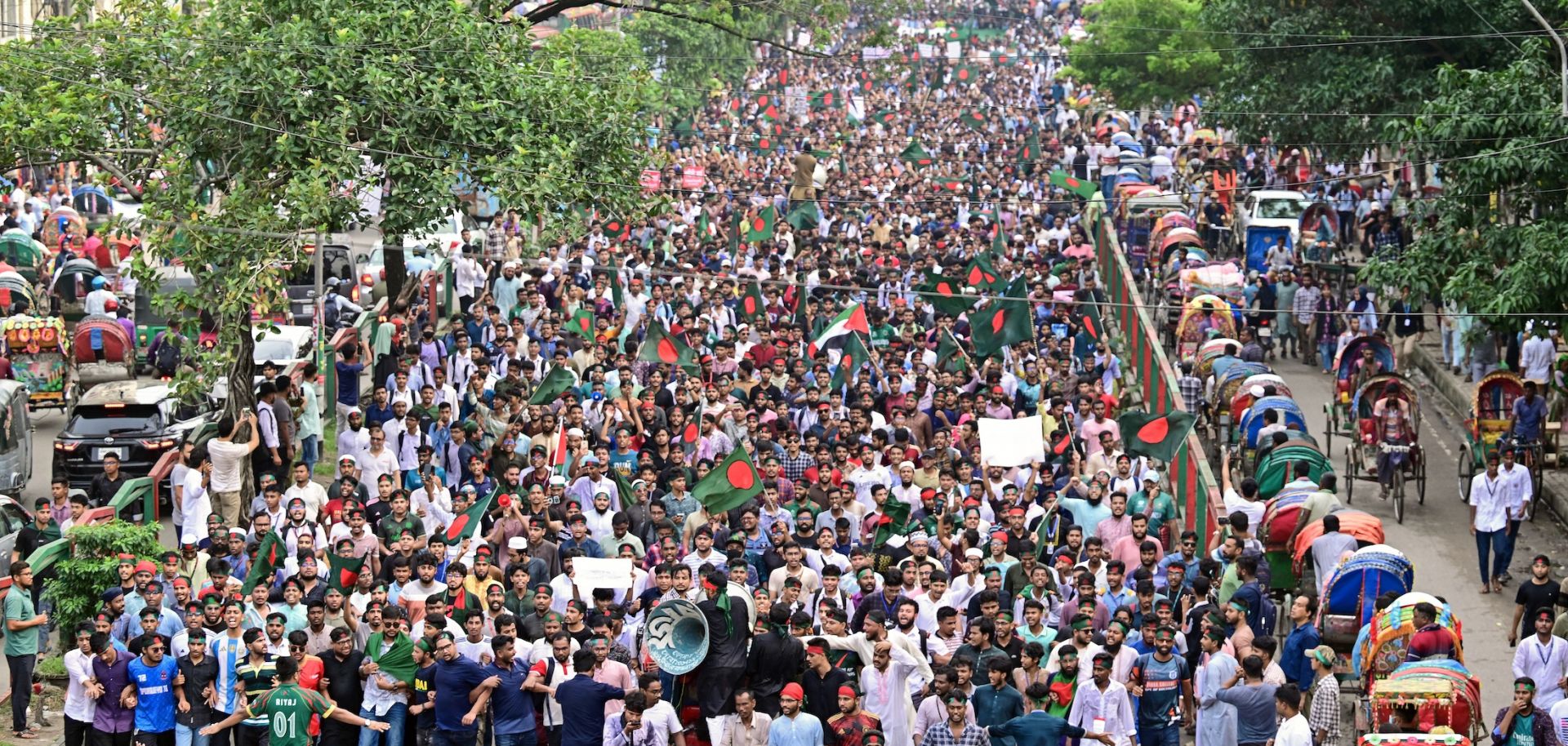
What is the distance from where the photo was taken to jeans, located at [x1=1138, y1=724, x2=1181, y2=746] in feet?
53.3

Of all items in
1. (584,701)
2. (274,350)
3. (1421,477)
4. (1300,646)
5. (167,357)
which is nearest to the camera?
(584,701)

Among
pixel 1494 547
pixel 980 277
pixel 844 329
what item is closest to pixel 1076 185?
pixel 980 277

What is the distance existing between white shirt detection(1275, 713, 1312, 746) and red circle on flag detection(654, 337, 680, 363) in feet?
36.7

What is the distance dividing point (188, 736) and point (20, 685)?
7.50ft

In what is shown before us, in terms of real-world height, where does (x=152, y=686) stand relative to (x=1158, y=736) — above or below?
below

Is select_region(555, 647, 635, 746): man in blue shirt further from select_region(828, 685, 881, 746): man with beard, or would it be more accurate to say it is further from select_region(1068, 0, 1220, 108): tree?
select_region(1068, 0, 1220, 108): tree

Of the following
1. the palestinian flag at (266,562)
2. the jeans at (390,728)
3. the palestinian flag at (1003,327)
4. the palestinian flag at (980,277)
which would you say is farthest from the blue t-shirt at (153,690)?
the palestinian flag at (980,277)

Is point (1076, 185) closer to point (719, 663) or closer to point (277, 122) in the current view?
point (277, 122)

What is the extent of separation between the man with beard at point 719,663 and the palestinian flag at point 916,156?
29554 millimetres

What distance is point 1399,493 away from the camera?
25.1 meters

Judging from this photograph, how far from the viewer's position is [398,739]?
54.8 ft

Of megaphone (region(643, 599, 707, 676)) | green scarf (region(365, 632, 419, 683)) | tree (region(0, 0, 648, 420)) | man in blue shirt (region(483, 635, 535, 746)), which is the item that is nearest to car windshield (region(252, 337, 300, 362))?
tree (region(0, 0, 648, 420))

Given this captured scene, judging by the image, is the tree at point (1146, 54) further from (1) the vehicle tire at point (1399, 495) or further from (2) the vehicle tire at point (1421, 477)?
(1) the vehicle tire at point (1399, 495)

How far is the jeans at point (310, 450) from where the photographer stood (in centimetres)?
2494
